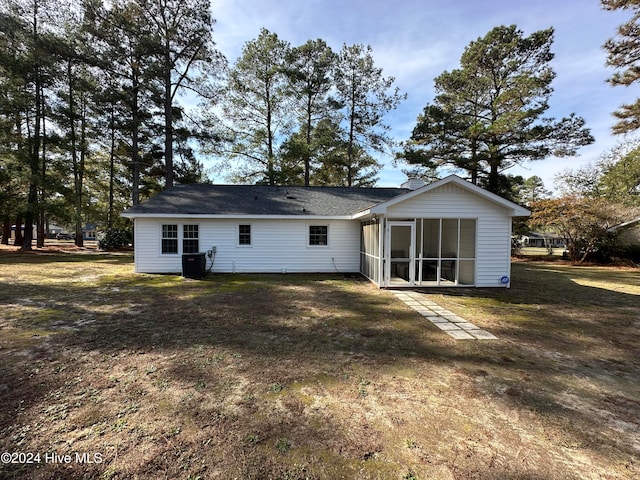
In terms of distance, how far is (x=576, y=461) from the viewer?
2207 mm

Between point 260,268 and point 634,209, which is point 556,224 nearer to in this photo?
point 634,209

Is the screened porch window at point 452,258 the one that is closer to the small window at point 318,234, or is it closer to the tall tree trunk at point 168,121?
the small window at point 318,234

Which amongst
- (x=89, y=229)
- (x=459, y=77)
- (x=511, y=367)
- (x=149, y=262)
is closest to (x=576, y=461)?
(x=511, y=367)

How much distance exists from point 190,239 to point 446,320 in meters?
9.83

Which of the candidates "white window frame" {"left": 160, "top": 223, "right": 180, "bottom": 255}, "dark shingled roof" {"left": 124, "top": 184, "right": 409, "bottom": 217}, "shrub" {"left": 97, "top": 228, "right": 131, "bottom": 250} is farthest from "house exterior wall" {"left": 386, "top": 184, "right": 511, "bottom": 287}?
"shrub" {"left": 97, "top": 228, "right": 131, "bottom": 250}

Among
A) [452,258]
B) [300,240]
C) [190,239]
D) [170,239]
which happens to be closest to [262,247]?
[300,240]

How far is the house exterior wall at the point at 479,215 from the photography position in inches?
347

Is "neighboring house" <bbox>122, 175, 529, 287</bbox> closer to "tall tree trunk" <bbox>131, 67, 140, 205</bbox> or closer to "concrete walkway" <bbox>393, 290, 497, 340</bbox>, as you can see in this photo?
"concrete walkway" <bbox>393, 290, 497, 340</bbox>

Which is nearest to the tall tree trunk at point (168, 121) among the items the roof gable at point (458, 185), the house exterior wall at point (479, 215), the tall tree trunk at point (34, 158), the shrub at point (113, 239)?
the shrub at point (113, 239)

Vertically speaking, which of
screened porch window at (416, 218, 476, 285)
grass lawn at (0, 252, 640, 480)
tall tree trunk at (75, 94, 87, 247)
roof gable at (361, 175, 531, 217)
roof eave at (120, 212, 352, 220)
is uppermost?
tall tree trunk at (75, 94, 87, 247)

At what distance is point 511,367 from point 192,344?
14.7 feet

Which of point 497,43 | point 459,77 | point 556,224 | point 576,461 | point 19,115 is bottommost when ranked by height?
point 576,461

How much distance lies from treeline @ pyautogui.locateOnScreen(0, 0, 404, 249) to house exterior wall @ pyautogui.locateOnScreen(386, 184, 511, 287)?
12563mm

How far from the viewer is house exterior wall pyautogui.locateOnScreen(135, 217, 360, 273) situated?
11.4m
